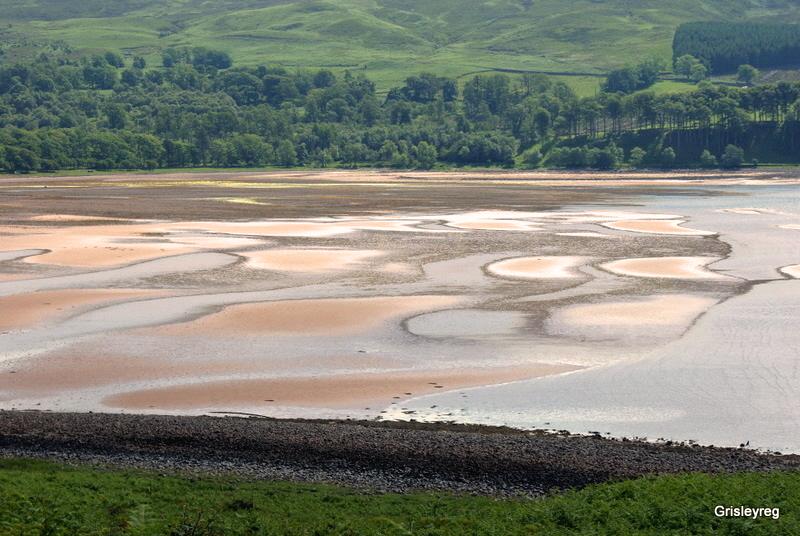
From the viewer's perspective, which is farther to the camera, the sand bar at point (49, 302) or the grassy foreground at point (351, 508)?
the sand bar at point (49, 302)

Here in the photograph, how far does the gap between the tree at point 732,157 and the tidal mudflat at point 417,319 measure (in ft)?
311

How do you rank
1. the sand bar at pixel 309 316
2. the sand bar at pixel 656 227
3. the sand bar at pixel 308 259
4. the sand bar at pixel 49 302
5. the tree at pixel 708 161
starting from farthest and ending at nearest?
the tree at pixel 708 161 < the sand bar at pixel 656 227 < the sand bar at pixel 308 259 < the sand bar at pixel 49 302 < the sand bar at pixel 309 316

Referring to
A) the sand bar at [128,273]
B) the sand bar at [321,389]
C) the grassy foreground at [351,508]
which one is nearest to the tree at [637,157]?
the sand bar at [128,273]

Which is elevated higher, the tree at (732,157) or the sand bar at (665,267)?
the sand bar at (665,267)

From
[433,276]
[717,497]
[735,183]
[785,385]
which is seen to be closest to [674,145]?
[735,183]

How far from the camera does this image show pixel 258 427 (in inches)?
1136

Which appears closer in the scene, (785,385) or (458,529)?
(458,529)

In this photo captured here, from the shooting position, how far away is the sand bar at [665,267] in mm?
58375

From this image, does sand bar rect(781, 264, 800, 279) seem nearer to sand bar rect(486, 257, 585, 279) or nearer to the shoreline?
sand bar rect(486, 257, 585, 279)

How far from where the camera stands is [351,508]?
21719mm

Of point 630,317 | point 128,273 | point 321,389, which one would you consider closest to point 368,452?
point 321,389

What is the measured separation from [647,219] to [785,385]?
5983 centimetres

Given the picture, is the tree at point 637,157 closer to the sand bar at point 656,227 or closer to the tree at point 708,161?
the tree at point 708,161

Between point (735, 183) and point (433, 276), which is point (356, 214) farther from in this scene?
point (735, 183)
